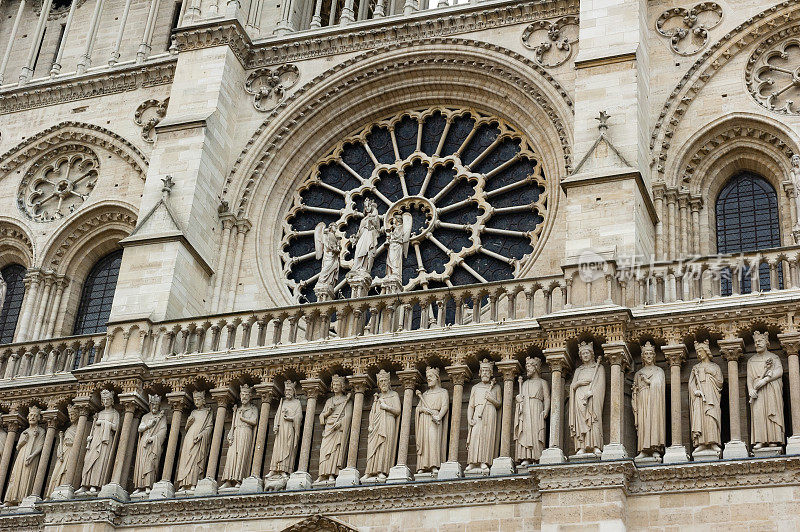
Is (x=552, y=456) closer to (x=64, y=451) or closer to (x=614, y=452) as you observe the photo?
(x=614, y=452)

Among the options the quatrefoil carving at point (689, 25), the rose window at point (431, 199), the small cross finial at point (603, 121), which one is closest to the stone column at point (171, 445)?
Result: the rose window at point (431, 199)

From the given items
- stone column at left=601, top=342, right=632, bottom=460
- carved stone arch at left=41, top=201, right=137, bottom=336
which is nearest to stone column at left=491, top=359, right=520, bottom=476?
stone column at left=601, top=342, right=632, bottom=460

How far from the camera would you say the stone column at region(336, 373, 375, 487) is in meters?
17.4

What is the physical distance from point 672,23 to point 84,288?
10545mm

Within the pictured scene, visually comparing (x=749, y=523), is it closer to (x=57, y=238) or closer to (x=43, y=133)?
(x=57, y=238)

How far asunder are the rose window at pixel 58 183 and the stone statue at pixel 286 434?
23.5 feet

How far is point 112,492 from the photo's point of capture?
18.3m

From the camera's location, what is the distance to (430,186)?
21766 mm

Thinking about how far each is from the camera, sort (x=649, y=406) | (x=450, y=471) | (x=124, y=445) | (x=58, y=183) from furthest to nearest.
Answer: (x=58, y=183) < (x=124, y=445) < (x=450, y=471) < (x=649, y=406)

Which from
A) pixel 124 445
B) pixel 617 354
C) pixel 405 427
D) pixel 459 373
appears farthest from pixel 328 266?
pixel 617 354

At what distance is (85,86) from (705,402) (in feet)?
43.3

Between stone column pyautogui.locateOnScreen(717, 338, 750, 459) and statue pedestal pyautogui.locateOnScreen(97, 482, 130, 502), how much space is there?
25.7ft

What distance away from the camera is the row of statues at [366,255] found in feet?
63.5

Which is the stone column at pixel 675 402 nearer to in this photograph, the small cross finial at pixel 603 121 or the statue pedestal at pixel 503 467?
the statue pedestal at pixel 503 467
